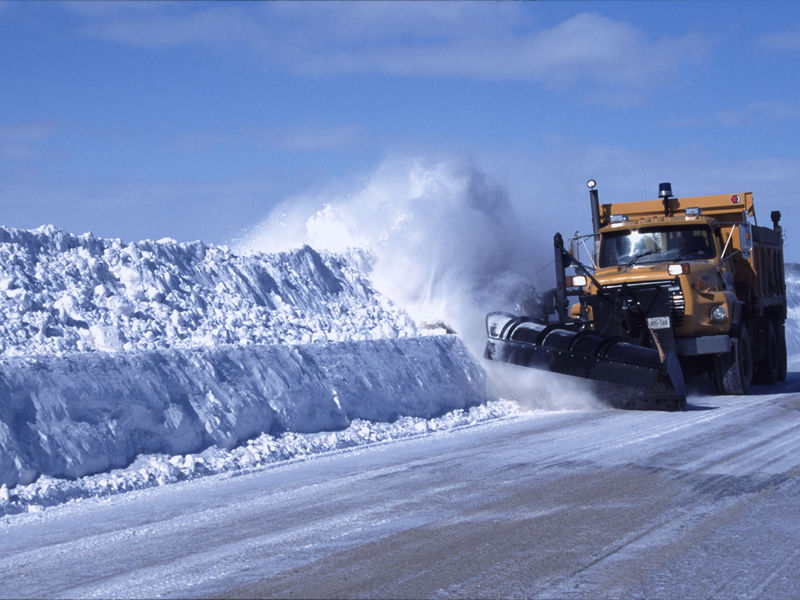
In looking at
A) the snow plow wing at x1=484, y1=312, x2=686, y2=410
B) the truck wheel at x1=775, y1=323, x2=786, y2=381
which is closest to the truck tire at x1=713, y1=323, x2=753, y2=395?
the snow plow wing at x1=484, y1=312, x2=686, y2=410

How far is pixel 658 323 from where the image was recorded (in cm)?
1299

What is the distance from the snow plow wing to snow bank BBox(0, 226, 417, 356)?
8.26 feet

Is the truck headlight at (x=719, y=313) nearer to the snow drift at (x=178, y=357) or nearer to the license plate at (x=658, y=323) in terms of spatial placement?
the license plate at (x=658, y=323)

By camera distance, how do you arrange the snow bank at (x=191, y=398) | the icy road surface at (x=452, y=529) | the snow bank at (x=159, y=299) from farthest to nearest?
the snow bank at (x=159, y=299), the snow bank at (x=191, y=398), the icy road surface at (x=452, y=529)

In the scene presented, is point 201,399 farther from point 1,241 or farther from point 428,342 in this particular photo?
point 428,342

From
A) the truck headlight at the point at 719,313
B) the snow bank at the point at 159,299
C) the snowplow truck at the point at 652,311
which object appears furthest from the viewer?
the truck headlight at the point at 719,313

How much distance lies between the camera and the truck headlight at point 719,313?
1342 cm

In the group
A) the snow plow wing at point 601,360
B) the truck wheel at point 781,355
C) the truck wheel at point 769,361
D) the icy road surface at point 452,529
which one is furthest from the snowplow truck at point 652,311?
the icy road surface at point 452,529

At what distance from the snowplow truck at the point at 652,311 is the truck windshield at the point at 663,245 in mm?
14

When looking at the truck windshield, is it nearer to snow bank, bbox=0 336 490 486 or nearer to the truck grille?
the truck grille

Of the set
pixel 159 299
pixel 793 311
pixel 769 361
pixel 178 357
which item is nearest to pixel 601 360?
pixel 178 357

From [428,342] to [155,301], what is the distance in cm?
389

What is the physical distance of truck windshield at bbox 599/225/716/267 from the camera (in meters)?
14.0

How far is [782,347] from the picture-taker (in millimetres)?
17516
